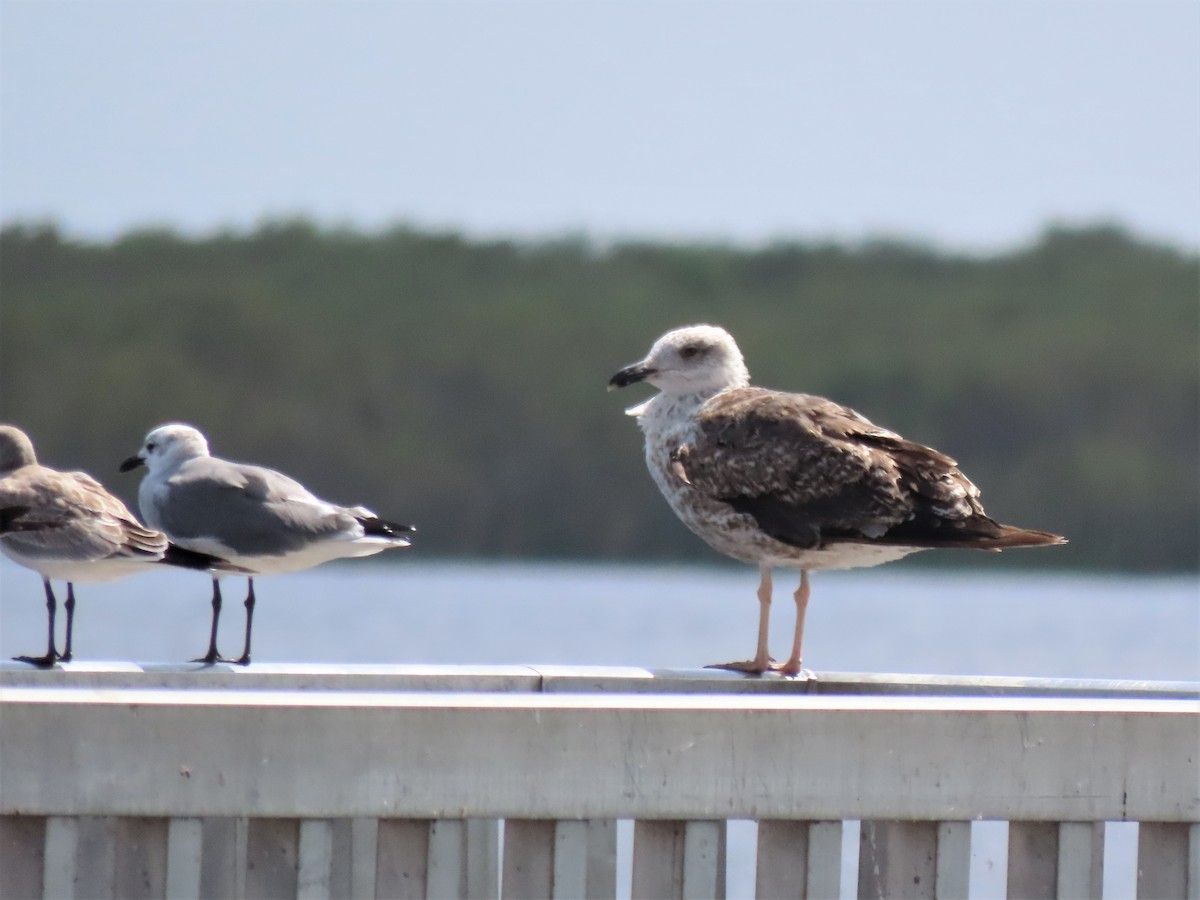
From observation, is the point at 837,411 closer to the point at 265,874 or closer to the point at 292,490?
the point at 292,490

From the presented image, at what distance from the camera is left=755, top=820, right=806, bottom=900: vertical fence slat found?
11.9ft

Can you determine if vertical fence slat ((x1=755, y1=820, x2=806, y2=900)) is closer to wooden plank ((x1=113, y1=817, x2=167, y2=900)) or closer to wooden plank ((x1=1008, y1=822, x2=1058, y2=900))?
wooden plank ((x1=1008, y1=822, x2=1058, y2=900))

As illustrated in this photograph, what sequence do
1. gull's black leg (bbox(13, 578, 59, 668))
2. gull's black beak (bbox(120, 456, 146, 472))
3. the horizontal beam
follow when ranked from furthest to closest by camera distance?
gull's black beak (bbox(120, 456, 146, 472)) → gull's black leg (bbox(13, 578, 59, 668)) → the horizontal beam

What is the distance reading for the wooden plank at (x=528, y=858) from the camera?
3533 millimetres

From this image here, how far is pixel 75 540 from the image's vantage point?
5.75 meters

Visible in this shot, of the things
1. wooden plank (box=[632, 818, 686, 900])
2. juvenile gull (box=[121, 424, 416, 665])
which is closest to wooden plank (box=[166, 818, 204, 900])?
wooden plank (box=[632, 818, 686, 900])

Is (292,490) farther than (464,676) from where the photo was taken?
Yes

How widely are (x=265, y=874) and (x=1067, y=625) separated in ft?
104

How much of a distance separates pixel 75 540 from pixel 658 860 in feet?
9.36

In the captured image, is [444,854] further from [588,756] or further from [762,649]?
[762,649]

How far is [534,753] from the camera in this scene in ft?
11.4

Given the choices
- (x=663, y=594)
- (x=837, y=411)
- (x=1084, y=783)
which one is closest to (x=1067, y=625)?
(x=663, y=594)

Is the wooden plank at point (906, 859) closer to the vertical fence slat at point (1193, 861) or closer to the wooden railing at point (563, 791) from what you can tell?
the wooden railing at point (563, 791)

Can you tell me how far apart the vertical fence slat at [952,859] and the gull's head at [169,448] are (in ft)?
12.2
